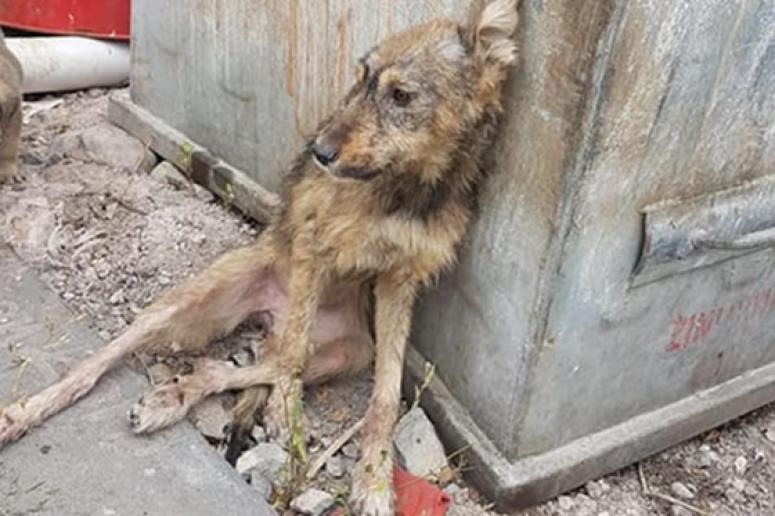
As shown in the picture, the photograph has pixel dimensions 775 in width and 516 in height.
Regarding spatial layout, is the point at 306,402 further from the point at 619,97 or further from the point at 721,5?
the point at 721,5

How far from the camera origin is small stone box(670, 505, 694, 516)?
3926 millimetres

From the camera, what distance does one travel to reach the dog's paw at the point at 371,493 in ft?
11.5

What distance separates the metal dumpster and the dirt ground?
15 cm

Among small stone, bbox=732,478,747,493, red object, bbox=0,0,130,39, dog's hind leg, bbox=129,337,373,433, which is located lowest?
small stone, bbox=732,478,747,493

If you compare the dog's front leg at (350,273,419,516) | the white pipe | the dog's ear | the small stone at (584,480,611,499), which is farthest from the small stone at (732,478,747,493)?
the white pipe

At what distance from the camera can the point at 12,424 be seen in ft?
11.4

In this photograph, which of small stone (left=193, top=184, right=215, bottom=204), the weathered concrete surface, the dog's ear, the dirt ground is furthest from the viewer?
small stone (left=193, top=184, right=215, bottom=204)

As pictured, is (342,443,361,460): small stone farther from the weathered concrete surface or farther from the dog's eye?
the dog's eye

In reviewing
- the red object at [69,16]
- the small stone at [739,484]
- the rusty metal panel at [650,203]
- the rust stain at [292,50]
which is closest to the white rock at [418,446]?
the rusty metal panel at [650,203]

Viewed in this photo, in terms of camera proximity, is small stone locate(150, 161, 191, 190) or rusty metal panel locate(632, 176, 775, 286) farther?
small stone locate(150, 161, 191, 190)

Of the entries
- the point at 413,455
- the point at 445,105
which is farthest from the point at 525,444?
the point at 445,105

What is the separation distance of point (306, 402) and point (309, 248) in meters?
0.64

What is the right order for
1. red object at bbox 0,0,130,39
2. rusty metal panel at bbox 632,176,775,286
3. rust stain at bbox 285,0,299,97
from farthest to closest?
red object at bbox 0,0,130,39 < rust stain at bbox 285,0,299,97 < rusty metal panel at bbox 632,176,775,286

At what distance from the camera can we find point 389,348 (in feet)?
12.6
